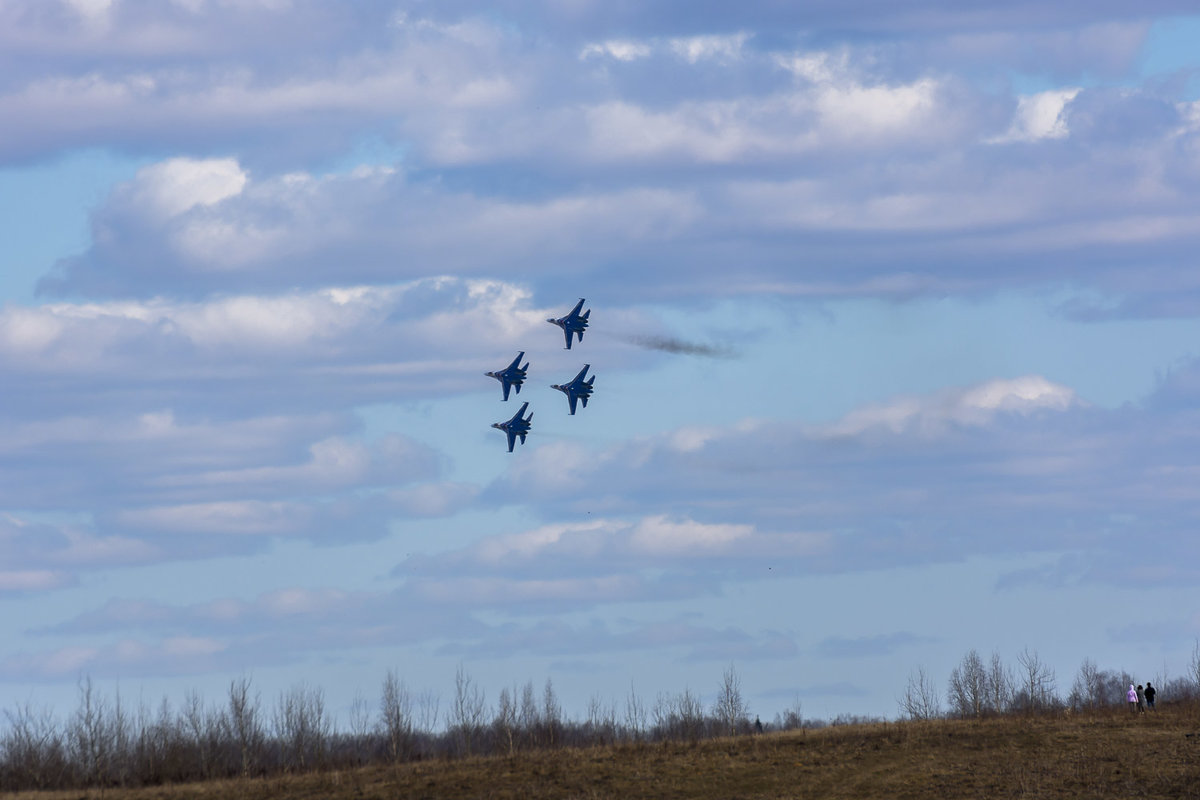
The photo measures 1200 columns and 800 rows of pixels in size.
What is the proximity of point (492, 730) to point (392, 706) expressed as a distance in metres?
11.0

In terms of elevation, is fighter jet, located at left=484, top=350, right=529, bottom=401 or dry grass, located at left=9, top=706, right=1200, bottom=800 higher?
fighter jet, located at left=484, top=350, right=529, bottom=401

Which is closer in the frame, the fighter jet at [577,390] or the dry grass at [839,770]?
the dry grass at [839,770]

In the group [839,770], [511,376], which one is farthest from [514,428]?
[839,770]

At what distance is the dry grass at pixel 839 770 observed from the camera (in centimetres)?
6675

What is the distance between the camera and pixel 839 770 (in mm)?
71812

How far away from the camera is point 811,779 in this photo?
7012cm

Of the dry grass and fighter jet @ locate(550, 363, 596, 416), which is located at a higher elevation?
fighter jet @ locate(550, 363, 596, 416)

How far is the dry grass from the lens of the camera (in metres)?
66.8

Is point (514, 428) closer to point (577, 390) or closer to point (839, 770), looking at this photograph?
point (577, 390)

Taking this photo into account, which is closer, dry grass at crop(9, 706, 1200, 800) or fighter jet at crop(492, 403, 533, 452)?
dry grass at crop(9, 706, 1200, 800)

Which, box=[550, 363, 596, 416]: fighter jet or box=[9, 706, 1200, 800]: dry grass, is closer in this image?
box=[9, 706, 1200, 800]: dry grass

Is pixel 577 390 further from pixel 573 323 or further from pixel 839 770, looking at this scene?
pixel 839 770

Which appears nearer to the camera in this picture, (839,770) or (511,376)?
(839,770)

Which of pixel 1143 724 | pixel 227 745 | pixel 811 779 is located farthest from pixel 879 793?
pixel 227 745
